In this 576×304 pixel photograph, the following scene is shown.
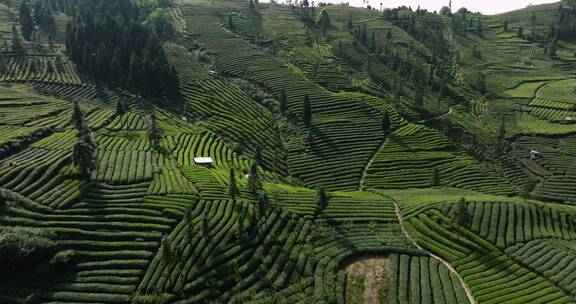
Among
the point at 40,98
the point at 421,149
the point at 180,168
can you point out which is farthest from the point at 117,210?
the point at 421,149

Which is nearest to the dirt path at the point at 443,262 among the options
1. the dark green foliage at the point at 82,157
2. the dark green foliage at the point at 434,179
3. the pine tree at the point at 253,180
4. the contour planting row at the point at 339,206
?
the contour planting row at the point at 339,206

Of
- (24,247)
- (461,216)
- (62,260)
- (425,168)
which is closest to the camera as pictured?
(24,247)

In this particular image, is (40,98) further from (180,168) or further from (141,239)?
(141,239)

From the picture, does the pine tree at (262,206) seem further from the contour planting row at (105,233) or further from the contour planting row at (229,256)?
the contour planting row at (105,233)

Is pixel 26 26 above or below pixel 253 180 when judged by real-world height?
above

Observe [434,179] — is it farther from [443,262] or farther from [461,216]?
[443,262]

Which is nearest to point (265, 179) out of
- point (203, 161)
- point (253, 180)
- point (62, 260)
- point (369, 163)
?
point (203, 161)
